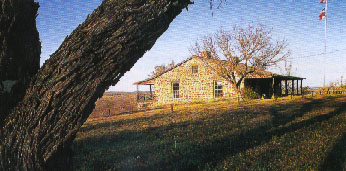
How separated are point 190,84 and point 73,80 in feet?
74.2

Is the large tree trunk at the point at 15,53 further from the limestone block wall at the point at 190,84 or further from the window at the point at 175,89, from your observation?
the window at the point at 175,89

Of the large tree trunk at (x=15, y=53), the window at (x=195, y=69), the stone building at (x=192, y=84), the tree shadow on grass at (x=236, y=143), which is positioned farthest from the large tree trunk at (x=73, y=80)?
the window at (x=195, y=69)

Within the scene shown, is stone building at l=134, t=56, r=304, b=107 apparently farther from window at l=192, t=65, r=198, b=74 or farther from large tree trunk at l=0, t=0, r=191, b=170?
large tree trunk at l=0, t=0, r=191, b=170

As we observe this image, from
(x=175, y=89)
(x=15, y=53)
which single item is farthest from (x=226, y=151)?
(x=175, y=89)

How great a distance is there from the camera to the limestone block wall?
23438mm

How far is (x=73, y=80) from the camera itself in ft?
5.23

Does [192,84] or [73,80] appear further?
[192,84]

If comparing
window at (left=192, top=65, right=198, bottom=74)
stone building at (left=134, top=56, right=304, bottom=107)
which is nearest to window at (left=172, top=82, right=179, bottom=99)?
stone building at (left=134, top=56, right=304, bottom=107)

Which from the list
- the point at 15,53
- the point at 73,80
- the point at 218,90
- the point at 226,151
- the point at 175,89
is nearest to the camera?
the point at 73,80

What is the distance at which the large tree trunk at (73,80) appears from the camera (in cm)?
160

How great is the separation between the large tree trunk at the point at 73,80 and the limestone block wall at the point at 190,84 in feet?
72.9

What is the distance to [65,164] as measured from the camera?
1.86 m

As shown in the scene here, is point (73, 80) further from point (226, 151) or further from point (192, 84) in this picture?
point (192, 84)

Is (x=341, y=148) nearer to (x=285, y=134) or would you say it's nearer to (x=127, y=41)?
(x=285, y=134)
